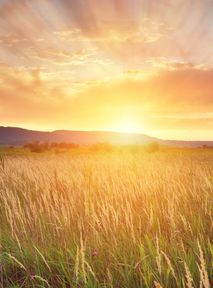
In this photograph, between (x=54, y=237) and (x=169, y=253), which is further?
(x=54, y=237)

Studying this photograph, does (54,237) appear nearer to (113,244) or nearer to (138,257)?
(113,244)

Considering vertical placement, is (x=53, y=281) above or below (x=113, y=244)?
below

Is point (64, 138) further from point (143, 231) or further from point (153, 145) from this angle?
point (143, 231)

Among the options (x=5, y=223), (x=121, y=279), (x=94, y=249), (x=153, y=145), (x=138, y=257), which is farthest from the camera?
(x=153, y=145)

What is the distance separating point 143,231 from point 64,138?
192772 mm

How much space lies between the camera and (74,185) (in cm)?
586

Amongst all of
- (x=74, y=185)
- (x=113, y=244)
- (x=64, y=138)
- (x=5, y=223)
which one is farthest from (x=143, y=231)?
(x=64, y=138)

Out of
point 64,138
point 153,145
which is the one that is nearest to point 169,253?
point 153,145

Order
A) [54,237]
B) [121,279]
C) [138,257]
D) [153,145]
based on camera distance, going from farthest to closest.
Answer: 1. [153,145]
2. [54,237]
3. [138,257]
4. [121,279]

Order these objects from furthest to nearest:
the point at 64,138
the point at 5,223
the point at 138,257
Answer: the point at 64,138
the point at 5,223
the point at 138,257

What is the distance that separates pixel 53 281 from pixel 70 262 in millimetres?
214

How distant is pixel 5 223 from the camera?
420 centimetres

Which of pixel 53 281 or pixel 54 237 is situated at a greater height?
pixel 54 237

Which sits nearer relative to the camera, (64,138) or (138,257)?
(138,257)
